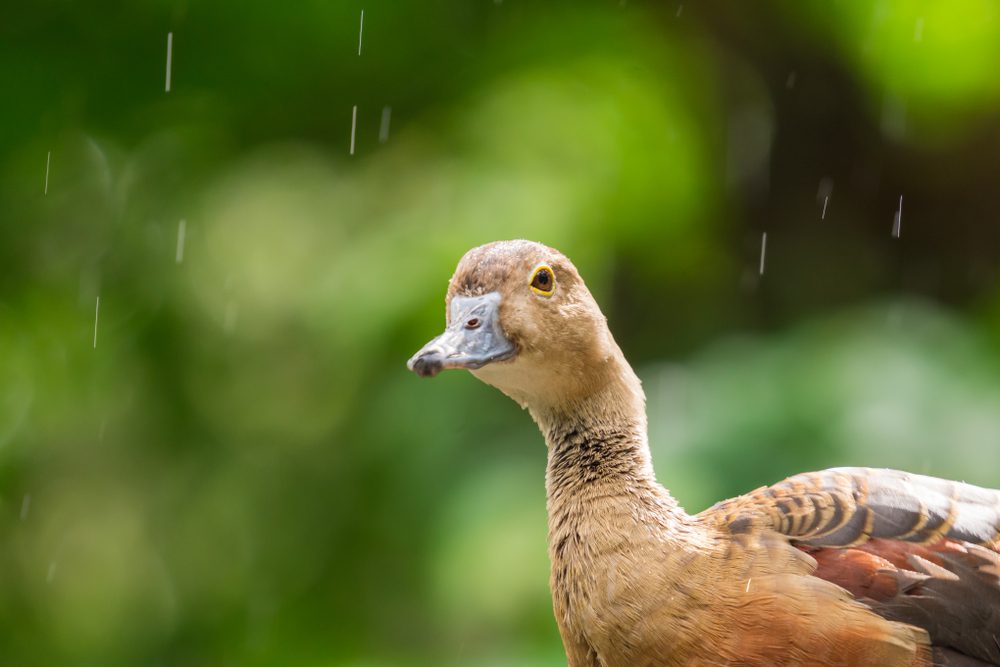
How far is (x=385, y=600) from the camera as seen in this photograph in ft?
13.2


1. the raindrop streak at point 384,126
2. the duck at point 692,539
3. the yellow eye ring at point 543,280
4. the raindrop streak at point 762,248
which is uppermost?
the raindrop streak at point 384,126

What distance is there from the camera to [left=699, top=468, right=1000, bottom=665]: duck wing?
2000 mm

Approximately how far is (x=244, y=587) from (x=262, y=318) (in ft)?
3.36

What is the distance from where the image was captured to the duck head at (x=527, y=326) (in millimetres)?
2086

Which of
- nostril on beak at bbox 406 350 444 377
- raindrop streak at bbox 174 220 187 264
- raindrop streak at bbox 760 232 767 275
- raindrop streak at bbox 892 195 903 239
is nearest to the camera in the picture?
nostril on beak at bbox 406 350 444 377

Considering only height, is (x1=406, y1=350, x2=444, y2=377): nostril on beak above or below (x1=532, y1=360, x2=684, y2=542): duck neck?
above

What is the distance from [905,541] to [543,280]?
858mm

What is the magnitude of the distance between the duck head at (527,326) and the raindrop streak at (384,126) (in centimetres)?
213

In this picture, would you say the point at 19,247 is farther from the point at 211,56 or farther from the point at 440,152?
the point at 440,152

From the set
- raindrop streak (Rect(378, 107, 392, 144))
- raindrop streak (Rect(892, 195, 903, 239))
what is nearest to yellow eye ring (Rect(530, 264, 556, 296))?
raindrop streak (Rect(378, 107, 392, 144))

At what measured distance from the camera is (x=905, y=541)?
6.79 feet

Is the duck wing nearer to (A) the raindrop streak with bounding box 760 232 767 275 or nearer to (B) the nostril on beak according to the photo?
(B) the nostril on beak

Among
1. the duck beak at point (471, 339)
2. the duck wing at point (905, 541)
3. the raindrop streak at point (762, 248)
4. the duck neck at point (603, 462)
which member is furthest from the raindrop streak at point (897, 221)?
the duck beak at point (471, 339)

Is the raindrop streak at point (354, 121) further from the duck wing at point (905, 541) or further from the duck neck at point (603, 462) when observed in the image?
the duck wing at point (905, 541)
